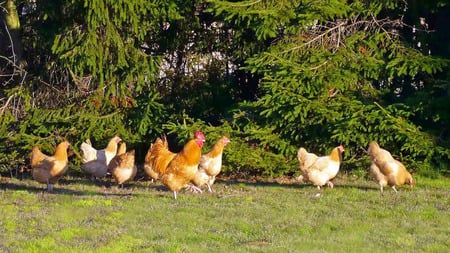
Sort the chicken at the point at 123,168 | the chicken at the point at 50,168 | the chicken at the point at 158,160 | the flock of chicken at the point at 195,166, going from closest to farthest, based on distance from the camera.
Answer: the flock of chicken at the point at 195,166 → the chicken at the point at 158,160 → the chicken at the point at 50,168 → the chicken at the point at 123,168

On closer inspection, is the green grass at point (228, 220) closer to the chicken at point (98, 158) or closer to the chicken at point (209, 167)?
the chicken at point (209, 167)

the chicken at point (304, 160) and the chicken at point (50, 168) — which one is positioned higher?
the chicken at point (304, 160)

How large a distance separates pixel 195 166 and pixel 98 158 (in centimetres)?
389

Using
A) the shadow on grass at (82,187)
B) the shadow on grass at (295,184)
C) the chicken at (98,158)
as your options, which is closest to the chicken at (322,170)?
the shadow on grass at (295,184)

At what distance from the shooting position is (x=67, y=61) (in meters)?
17.2

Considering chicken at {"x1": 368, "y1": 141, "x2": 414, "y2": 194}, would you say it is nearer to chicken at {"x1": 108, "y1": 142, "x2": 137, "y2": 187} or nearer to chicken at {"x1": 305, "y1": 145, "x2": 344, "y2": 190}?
chicken at {"x1": 305, "y1": 145, "x2": 344, "y2": 190}

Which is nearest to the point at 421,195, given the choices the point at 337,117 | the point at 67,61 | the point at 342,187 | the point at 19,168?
the point at 342,187

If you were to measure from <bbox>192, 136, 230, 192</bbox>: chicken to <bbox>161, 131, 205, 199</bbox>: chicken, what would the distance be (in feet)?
3.78

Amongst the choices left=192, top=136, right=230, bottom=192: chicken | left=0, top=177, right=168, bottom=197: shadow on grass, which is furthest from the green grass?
left=192, top=136, right=230, bottom=192: chicken

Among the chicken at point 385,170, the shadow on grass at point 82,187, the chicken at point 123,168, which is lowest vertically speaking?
the shadow on grass at point 82,187

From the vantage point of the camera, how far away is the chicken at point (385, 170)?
49.6 ft

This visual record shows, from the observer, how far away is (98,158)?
17516 millimetres

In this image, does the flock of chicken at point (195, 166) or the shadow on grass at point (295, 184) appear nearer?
the flock of chicken at point (195, 166)

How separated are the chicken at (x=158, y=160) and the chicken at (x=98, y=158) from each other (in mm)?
1287
